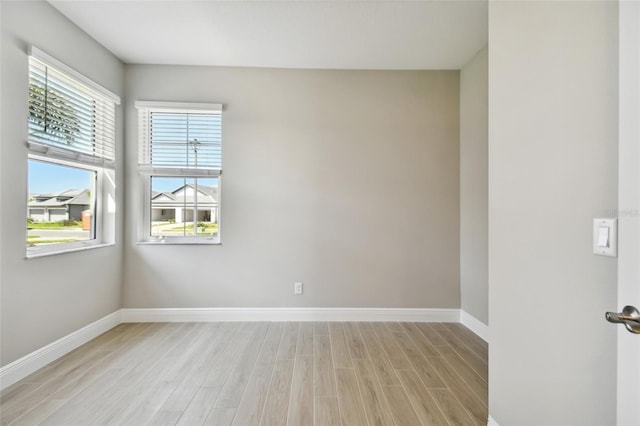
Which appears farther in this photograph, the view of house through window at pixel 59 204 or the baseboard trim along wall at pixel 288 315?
the baseboard trim along wall at pixel 288 315

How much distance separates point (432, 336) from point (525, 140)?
2.10m

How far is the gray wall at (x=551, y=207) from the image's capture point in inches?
36.0

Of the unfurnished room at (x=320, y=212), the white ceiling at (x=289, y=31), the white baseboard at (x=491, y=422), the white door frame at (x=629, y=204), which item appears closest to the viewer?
the white door frame at (x=629, y=204)

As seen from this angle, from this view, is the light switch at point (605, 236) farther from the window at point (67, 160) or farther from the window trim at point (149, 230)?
the window at point (67, 160)

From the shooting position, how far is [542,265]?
→ 3.75 ft

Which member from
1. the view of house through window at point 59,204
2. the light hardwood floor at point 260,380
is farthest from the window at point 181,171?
the light hardwood floor at point 260,380

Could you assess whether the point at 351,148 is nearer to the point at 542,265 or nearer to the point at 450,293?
the point at 450,293

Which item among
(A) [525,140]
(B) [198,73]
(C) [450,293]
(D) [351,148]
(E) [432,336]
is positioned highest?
(B) [198,73]

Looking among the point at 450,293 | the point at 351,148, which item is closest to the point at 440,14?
the point at 351,148

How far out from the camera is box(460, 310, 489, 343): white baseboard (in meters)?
2.60

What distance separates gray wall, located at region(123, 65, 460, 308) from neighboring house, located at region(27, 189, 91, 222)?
48 centimetres

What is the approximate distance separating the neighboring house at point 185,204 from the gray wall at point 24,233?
731mm

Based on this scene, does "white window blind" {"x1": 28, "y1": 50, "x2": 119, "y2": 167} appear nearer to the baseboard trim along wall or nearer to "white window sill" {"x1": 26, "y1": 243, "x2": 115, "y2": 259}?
"white window sill" {"x1": 26, "y1": 243, "x2": 115, "y2": 259}

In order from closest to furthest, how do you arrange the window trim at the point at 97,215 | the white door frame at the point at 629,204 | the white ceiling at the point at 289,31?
the white door frame at the point at 629,204, the white ceiling at the point at 289,31, the window trim at the point at 97,215
